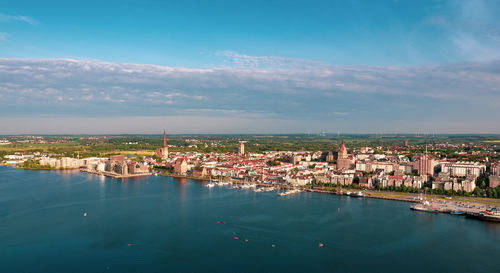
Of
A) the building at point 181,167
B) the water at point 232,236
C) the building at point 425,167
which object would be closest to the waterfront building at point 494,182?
the building at point 425,167

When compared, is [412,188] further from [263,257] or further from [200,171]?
[200,171]

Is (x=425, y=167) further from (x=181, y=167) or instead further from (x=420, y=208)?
(x=181, y=167)

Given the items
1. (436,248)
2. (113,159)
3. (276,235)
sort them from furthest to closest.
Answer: (113,159) → (276,235) → (436,248)

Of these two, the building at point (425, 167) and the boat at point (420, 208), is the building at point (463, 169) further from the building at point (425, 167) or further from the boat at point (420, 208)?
the boat at point (420, 208)

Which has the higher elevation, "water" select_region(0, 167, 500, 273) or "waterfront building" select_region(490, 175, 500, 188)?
"waterfront building" select_region(490, 175, 500, 188)

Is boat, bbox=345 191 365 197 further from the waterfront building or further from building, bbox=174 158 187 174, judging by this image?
building, bbox=174 158 187 174

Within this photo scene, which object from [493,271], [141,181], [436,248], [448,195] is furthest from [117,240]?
[448,195]

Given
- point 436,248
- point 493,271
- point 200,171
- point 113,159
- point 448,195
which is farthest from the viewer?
point 113,159

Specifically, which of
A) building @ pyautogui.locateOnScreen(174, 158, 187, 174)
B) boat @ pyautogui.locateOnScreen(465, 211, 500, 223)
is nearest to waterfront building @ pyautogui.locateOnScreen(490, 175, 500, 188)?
boat @ pyautogui.locateOnScreen(465, 211, 500, 223)
